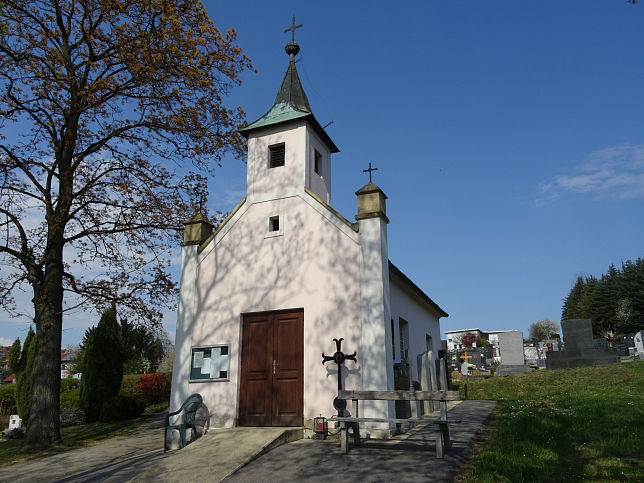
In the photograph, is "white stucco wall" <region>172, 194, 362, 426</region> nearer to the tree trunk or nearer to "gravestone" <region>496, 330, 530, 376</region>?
the tree trunk

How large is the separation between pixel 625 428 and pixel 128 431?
12332 mm

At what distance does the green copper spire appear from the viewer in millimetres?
13039

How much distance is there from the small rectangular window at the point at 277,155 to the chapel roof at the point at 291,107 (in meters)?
0.63

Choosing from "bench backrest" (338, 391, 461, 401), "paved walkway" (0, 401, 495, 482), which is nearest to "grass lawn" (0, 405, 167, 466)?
"paved walkway" (0, 401, 495, 482)

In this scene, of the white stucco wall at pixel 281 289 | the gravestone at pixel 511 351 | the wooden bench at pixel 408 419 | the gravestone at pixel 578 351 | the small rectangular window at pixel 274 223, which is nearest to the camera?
the wooden bench at pixel 408 419

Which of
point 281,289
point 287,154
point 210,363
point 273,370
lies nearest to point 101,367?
point 210,363

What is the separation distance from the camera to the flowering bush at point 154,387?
67.7 ft

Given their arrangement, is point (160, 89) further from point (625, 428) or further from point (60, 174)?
point (625, 428)

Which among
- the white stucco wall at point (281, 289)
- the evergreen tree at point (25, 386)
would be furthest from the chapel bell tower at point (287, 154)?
the evergreen tree at point (25, 386)

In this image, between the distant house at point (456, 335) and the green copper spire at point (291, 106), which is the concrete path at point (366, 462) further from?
the distant house at point (456, 335)

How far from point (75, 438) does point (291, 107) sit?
10861 millimetres

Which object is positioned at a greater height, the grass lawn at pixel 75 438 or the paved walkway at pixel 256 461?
the paved walkway at pixel 256 461

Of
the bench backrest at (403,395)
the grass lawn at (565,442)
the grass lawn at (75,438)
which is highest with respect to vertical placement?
the bench backrest at (403,395)

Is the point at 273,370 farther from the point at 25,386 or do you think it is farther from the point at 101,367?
the point at 25,386
